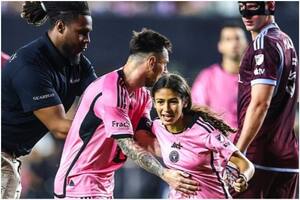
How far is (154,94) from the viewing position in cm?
387

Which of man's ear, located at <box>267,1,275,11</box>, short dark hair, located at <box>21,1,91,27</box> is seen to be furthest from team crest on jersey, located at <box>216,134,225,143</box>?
short dark hair, located at <box>21,1,91,27</box>

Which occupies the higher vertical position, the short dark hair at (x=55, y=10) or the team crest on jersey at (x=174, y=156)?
the short dark hair at (x=55, y=10)

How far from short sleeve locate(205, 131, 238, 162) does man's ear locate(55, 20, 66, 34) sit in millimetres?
731

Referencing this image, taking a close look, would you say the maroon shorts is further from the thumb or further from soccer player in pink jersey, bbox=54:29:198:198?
soccer player in pink jersey, bbox=54:29:198:198

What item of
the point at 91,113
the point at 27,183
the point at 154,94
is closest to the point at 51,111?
the point at 91,113

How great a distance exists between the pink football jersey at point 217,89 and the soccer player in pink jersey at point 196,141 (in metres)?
0.48

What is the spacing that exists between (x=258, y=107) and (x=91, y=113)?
2.17ft

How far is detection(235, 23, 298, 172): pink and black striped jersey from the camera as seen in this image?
399 centimetres

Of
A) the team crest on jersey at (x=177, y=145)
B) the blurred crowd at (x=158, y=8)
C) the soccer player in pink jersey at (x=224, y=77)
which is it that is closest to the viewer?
the team crest on jersey at (x=177, y=145)

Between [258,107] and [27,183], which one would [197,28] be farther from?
[27,183]

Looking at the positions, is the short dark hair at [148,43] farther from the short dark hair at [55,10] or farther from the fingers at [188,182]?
the fingers at [188,182]

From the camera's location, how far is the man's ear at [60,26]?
13.1 ft

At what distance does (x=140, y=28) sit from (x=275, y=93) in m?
0.79

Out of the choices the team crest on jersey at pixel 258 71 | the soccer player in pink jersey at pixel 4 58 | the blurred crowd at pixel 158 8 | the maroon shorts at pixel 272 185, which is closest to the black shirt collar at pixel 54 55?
the soccer player in pink jersey at pixel 4 58
